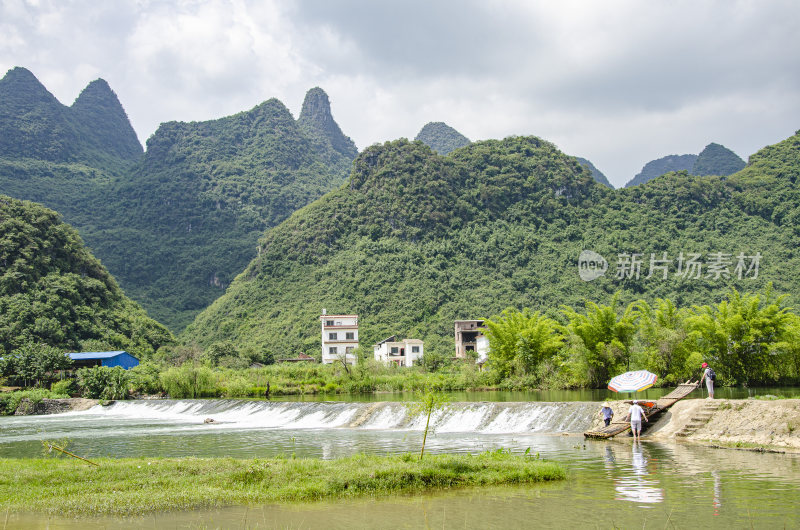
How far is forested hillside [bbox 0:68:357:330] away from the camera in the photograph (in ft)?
392

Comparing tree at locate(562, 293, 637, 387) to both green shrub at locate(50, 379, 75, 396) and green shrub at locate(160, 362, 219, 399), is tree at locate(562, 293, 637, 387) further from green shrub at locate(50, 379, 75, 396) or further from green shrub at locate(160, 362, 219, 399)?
green shrub at locate(50, 379, 75, 396)

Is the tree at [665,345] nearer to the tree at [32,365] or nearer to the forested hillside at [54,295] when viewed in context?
the tree at [32,365]

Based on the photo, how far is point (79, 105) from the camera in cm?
18212

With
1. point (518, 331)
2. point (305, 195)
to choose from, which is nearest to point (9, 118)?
point (305, 195)

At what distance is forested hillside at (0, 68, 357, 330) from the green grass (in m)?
93.0

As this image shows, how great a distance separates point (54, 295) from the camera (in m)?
Result: 56.9

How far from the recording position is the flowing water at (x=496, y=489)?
904 cm

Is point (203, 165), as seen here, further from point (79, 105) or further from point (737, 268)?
point (737, 268)

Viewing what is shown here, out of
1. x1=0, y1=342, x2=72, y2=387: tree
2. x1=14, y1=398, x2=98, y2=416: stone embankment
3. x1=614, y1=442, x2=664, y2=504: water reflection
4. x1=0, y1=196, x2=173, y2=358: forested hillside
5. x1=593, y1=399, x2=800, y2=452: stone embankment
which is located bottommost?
x1=14, y1=398, x2=98, y2=416: stone embankment

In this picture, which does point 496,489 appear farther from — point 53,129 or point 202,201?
point 53,129

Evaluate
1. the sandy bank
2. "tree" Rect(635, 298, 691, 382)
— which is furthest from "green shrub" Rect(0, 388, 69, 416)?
the sandy bank

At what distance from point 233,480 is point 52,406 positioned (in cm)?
3618

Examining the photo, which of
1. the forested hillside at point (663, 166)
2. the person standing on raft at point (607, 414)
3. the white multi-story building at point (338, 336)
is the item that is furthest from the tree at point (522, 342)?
the forested hillside at point (663, 166)

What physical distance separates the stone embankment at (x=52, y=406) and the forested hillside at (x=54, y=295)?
12.5m
